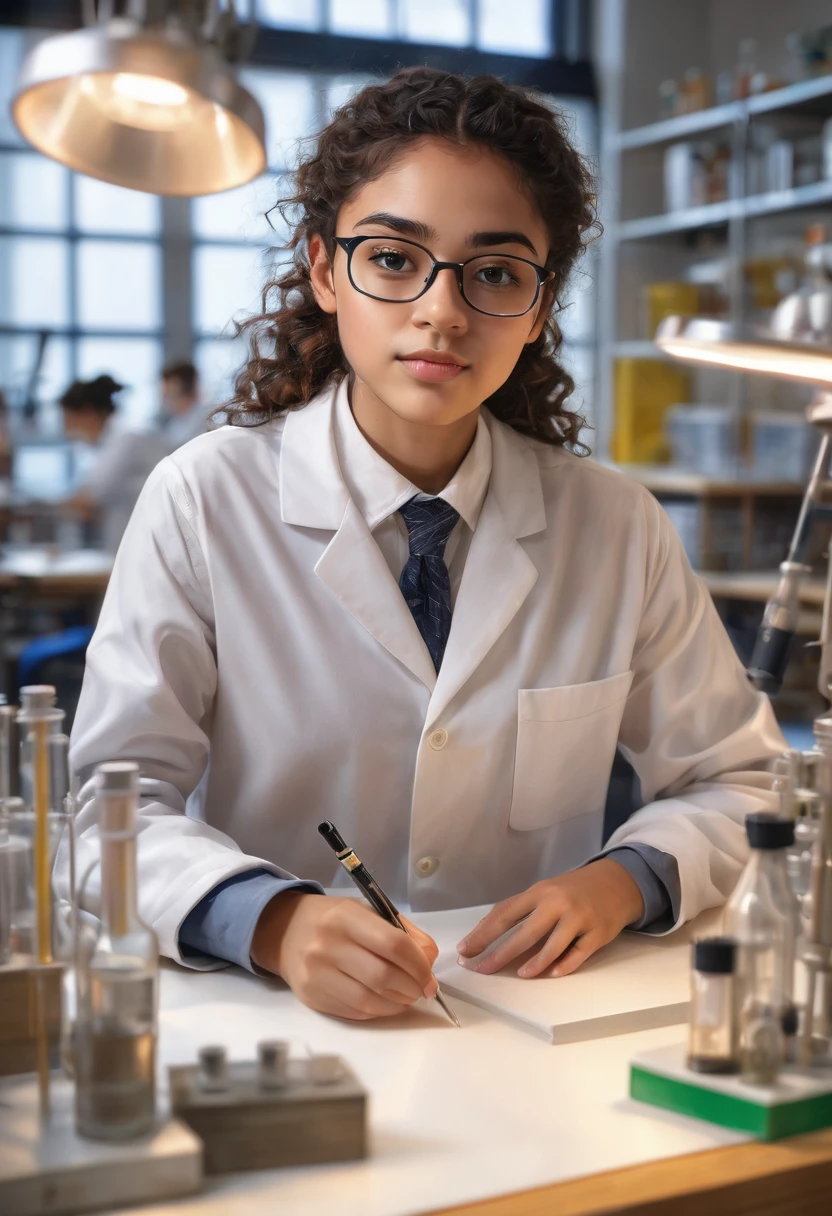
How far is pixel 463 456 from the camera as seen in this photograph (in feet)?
4.97

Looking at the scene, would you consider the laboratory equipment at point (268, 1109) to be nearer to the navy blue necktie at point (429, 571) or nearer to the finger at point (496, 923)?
the finger at point (496, 923)

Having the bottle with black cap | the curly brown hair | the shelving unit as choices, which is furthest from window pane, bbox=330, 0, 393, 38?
the bottle with black cap

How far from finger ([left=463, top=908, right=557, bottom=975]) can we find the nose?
21.2 inches

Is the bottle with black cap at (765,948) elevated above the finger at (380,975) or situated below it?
above

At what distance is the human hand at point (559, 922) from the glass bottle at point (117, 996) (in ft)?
1.26

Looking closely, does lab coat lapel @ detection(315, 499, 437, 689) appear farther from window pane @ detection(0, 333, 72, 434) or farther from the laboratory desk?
window pane @ detection(0, 333, 72, 434)

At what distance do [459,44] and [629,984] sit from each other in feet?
21.3

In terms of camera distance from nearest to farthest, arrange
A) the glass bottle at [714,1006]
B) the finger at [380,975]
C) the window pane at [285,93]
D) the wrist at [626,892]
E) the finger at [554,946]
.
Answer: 1. the glass bottle at [714,1006]
2. the finger at [380,975]
3. the finger at [554,946]
4. the wrist at [626,892]
5. the window pane at [285,93]

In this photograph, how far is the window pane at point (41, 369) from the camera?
614cm

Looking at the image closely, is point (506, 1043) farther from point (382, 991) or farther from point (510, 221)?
point (510, 221)

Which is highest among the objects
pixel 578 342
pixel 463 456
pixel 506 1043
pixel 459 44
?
pixel 459 44

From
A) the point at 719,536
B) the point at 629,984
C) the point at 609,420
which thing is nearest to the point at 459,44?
the point at 609,420

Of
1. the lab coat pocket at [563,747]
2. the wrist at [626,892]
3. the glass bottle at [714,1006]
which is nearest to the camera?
the glass bottle at [714,1006]

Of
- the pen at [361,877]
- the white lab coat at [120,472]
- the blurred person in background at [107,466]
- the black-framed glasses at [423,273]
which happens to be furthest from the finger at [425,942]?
the white lab coat at [120,472]
